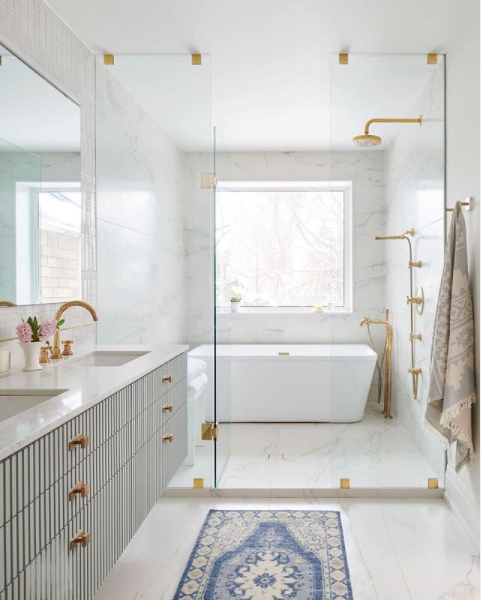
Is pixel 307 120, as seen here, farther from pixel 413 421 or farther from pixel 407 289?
pixel 413 421

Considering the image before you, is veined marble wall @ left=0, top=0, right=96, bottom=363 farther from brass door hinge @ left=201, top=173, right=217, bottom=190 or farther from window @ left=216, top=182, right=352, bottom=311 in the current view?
window @ left=216, top=182, right=352, bottom=311

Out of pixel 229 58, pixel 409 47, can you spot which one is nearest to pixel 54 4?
pixel 229 58

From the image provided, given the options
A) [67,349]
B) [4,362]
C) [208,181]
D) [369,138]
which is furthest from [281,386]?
[4,362]

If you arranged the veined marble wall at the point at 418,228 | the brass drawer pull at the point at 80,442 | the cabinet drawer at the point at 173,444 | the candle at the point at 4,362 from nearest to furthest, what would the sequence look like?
the brass drawer pull at the point at 80,442 → the candle at the point at 4,362 → the cabinet drawer at the point at 173,444 → the veined marble wall at the point at 418,228

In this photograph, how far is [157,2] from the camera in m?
2.35

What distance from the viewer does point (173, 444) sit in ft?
8.13

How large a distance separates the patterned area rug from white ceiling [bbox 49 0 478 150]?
205cm

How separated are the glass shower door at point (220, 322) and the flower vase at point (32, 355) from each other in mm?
1140

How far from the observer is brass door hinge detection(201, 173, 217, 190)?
290 cm

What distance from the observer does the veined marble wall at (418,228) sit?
2.79 m

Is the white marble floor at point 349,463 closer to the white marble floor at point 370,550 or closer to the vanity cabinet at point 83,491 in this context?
the white marble floor at point 370,550

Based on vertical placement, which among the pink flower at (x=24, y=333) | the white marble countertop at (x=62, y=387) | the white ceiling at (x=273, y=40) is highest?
the white ceiling at (x=273, y=40)

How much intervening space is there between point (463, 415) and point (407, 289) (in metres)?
0.74

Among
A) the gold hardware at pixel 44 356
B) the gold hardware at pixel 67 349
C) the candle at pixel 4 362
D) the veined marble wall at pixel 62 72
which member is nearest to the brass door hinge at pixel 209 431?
the veined marble wall at pixel 62 72
